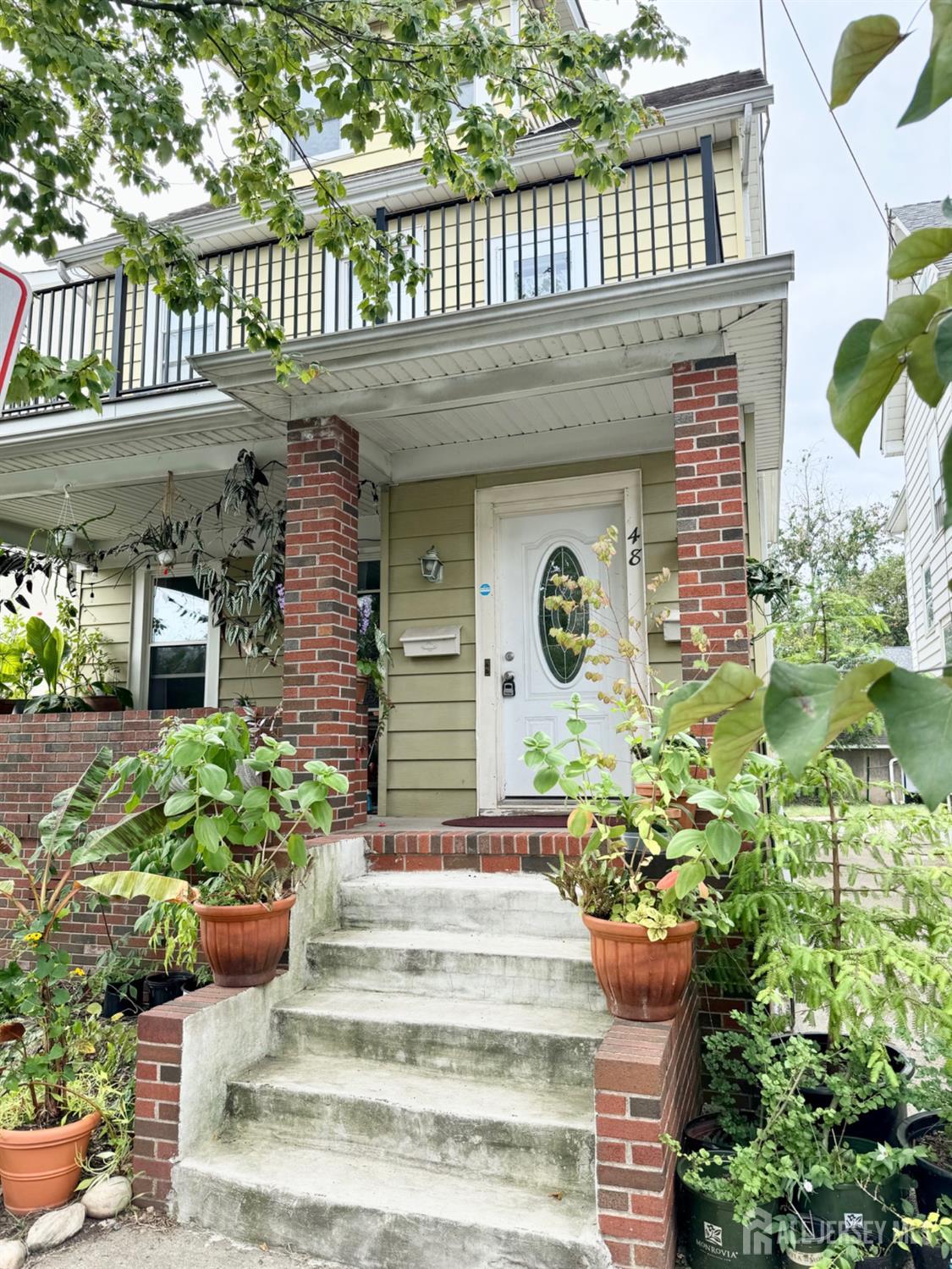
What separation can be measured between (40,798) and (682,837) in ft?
14.4

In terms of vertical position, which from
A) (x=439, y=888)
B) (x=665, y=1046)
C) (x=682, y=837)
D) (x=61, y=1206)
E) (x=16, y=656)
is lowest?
(x=61, y=1206)

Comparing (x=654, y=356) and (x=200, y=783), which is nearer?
(x=200, y=783)

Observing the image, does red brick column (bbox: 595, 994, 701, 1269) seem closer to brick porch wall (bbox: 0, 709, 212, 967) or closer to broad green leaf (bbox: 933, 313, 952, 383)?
broad green leaf (bbox: 933, 313, 952, 383)

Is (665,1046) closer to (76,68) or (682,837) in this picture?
(682,837)

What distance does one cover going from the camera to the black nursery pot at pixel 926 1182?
251 cm

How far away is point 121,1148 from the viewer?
3.19 m

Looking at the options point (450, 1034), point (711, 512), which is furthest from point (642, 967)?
point (711, 512)

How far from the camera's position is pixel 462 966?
3637mm

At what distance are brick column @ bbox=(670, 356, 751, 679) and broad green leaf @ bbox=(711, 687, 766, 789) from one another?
373 cm

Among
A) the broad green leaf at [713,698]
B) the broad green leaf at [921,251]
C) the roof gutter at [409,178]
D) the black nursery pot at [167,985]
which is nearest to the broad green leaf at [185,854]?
the black nursery pot at [167,985]

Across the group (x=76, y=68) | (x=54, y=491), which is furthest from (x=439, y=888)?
(x=54, y=491)

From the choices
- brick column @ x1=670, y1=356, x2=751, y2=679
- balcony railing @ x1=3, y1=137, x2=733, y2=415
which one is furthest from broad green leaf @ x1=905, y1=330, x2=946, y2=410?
balcony railing @ x1=3, y1=137, x2=733, y2=415

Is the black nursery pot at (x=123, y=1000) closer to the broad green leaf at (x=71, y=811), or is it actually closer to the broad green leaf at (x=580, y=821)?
the broad green leaf at (x=71, y=811)

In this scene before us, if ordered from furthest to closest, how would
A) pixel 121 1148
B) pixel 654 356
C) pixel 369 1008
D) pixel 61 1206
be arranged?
pixel 654 356, pixel 369 1008, pixel 121 1148, pixel 61 1206
